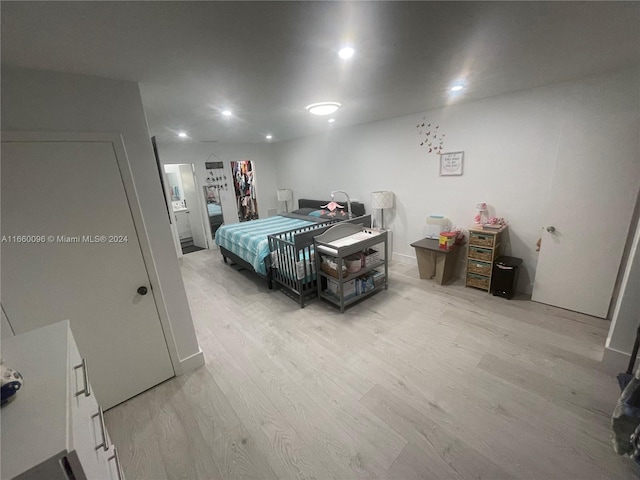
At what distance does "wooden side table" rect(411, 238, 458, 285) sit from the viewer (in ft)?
11.4

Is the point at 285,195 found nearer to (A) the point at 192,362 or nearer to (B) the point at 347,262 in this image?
(B) the point at 347,262

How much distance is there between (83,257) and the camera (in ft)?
5.60

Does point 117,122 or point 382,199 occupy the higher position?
point 117,122

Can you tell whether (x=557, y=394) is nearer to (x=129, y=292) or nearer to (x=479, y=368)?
(x=479, y=368)

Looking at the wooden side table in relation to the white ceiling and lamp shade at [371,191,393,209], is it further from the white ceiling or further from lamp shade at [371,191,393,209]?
the white ceiling

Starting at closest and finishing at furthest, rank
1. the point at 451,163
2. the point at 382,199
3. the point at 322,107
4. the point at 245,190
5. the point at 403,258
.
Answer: the point at 322,107
the point at 451,163
the point at 382,199
the point at 403,258
the point at 245,190

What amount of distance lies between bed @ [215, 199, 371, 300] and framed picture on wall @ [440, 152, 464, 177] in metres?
1.56

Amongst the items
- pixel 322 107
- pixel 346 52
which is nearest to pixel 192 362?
pixel 346 52

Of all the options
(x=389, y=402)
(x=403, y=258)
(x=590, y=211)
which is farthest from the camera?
(x=403, y=258)

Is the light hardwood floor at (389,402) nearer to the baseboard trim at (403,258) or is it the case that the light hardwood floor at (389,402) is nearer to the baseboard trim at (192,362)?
the baseboard trim at (192,362)

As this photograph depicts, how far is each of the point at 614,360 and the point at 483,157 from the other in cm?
237

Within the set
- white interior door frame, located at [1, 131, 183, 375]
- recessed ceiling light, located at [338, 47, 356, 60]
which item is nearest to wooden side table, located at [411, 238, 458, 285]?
recessed ceiling light, located at [338, 47, 356, 60]

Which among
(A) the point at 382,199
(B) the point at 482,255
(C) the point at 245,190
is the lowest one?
(B) the point at 482,255

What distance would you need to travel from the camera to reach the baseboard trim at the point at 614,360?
1956mm
